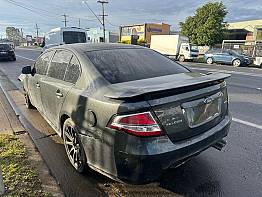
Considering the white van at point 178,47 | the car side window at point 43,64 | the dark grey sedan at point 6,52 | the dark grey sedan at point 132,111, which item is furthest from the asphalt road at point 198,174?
the white van at point 178,47

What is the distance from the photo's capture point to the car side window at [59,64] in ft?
12.1

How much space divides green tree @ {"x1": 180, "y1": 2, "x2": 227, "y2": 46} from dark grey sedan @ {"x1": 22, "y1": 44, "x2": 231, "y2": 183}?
33090 millimetres

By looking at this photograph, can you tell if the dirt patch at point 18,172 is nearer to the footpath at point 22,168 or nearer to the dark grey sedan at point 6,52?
the footpath at point 22,168

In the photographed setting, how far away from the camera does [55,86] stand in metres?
3.73

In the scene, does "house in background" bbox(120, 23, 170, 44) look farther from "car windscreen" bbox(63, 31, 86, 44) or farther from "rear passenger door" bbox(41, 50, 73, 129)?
"rear passenger door" bbox(41, 50, 73, 129)

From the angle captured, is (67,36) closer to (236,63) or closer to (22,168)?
(236,63)

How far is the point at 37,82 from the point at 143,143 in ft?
10.1

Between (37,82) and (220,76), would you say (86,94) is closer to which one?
(220,76)

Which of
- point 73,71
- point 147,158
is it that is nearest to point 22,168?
point 73,71

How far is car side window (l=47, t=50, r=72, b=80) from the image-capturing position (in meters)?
3.69

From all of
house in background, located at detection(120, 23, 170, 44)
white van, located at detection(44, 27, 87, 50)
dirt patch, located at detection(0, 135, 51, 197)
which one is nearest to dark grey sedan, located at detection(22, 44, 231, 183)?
dirt patch, located at detection(0, 135, 51, 197)

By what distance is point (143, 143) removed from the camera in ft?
7.71

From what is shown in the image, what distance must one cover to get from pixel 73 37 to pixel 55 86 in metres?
15.3

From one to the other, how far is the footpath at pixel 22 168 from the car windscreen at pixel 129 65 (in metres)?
1.46
